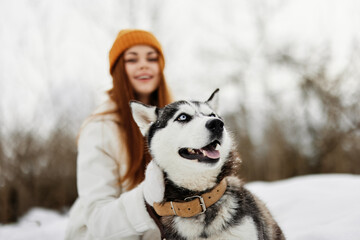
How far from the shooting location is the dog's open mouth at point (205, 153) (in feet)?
5.31

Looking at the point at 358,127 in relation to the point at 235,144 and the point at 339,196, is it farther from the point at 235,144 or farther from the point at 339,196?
the point at 235,144

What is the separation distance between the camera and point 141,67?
2449mm

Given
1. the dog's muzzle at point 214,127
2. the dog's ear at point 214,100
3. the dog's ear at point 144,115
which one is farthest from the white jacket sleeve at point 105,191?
the dog's ear at point 214,100

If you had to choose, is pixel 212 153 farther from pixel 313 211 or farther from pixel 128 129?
pixel 313 211

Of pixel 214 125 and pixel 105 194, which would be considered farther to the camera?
pixel 105 194

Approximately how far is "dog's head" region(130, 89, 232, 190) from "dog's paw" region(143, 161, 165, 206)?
0.32 feet

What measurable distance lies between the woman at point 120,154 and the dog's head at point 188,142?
7.8 inches

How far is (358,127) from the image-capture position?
6.02m

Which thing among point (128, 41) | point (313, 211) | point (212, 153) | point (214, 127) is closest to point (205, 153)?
point (212, 153)

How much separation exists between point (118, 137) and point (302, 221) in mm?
1954

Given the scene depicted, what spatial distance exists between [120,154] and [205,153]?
91 centimetres

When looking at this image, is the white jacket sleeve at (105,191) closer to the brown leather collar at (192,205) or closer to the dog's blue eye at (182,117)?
the brown leather collar at (192,205)

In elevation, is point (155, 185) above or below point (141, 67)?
below

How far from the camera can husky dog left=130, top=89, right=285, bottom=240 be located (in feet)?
5.15
